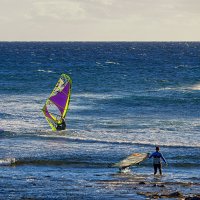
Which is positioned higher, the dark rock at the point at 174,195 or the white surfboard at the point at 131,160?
the dark rock at the point at 174,195

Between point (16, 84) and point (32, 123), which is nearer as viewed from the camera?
point (32, 123)

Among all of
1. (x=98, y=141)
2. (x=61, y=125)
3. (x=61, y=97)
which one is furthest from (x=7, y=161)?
(x=61, y=97)

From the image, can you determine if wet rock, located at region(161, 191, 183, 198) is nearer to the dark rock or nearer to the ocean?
the dark rock

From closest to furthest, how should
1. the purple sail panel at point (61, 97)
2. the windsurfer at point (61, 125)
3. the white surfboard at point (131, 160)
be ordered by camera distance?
the white surfboard at point (131, 160) → the windsurfer at point (61, 125) → the purple sail panel at point (61, 97)

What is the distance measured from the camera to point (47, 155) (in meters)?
35.3

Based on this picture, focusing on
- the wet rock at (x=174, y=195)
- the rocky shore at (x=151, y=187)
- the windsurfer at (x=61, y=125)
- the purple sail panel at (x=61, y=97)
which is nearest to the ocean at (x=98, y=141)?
Answer: the rocky shore at (x=151, y=187)

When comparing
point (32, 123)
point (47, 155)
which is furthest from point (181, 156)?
point (32, 123)

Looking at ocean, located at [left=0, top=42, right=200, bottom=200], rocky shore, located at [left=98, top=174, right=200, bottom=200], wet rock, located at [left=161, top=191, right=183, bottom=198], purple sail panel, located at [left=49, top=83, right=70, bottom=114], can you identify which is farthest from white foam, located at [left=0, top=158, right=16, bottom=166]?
purple sail panel, located at [left=49, top=83, right=70, bottom=114]

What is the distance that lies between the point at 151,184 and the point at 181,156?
7849 millimetres

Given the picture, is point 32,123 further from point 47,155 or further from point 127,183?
point 127,183

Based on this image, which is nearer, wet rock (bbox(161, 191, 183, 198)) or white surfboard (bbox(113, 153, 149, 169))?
wet rock (bbox(161, 191, 183, 198))

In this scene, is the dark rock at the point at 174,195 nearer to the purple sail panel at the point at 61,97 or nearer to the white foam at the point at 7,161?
the white foam at the point at 7,161

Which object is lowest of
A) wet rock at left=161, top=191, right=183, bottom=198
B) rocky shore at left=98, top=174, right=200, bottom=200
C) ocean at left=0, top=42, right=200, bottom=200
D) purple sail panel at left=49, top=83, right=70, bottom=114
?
ocean at left=0, top=42, right=200, bottom=200

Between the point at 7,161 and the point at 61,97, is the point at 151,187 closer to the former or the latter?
the point at 7,161
